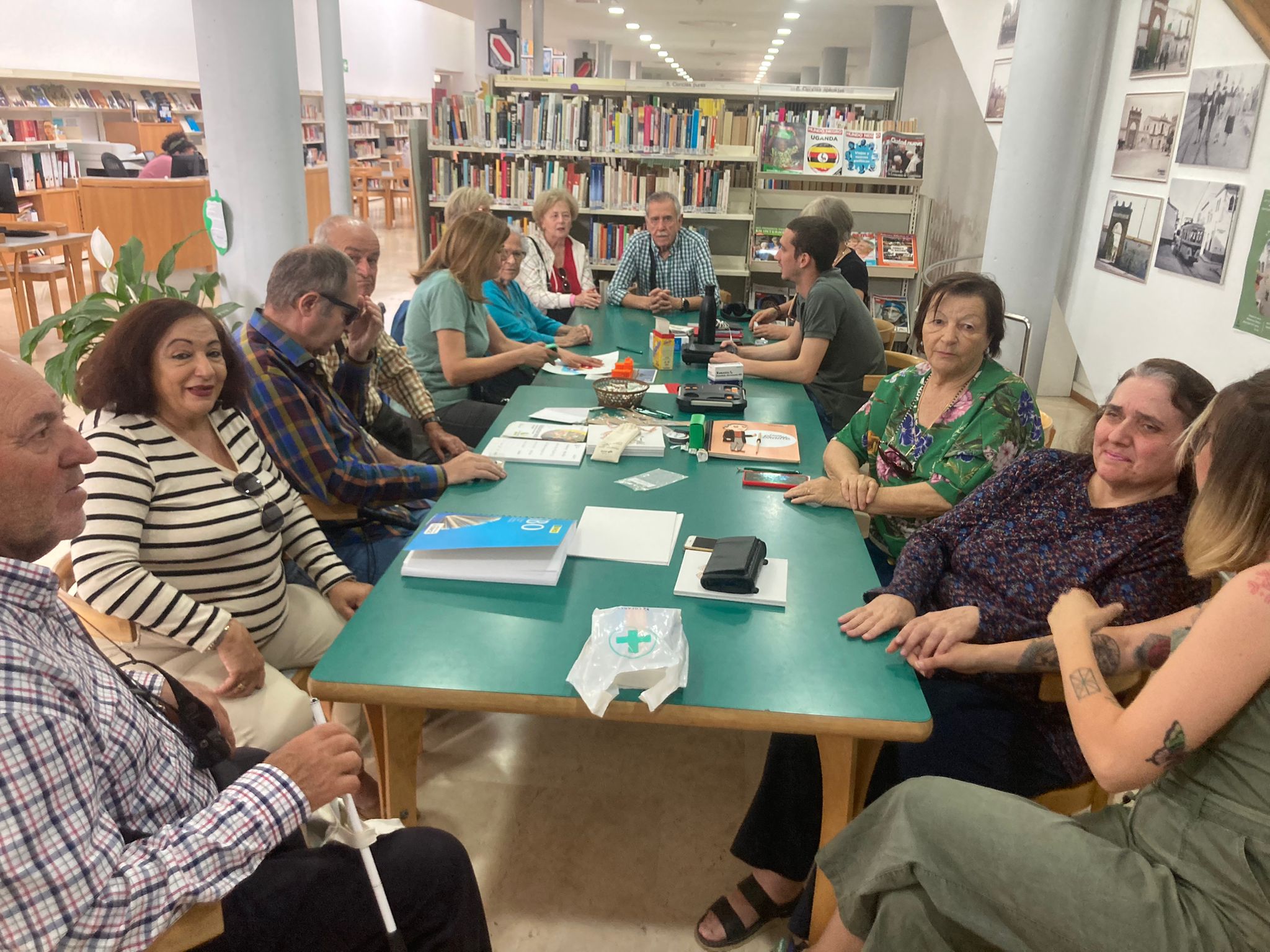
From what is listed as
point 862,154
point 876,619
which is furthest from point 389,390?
point 862,154

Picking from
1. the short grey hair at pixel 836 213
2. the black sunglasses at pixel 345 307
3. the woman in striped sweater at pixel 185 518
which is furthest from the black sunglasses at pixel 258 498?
the short grey hair at pixel 836 213

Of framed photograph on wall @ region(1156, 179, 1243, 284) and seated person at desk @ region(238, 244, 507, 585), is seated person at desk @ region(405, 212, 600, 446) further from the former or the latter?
framed photograph on wall @ region(1156, 179, 1243, 284)

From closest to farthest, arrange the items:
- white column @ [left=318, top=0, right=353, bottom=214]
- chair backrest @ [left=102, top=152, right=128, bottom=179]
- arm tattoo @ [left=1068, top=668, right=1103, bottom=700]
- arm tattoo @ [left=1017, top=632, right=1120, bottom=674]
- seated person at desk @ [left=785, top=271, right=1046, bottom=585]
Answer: arm tattoo @ [left=1068, top=668, right=1103, bottom=700] < arm tattoo @ [left=1017, top=632, right=1120, bottom=674] < seated person at desk @ [left=785, top=271, right=1046, bottom=585] < chair backrest @ [left=102, top=152, right=128, bottom=179] < white column @ [left=318, top=0, right=353, bottom=214]

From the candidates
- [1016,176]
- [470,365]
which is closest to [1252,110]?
[1016,176]

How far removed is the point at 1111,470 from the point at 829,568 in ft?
1.84

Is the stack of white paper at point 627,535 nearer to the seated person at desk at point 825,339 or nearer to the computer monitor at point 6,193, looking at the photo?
the seated person at desk at point 825,339

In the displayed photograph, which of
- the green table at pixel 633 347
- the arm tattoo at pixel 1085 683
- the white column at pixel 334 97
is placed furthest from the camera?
the white column at pixel 334 97

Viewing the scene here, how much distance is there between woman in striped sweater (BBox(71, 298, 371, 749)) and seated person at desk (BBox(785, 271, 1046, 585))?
Result: 4.04ft

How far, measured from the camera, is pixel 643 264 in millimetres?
4883

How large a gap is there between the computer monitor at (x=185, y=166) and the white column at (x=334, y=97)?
143 centimetres

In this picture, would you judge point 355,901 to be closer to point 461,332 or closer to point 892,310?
point 461,332

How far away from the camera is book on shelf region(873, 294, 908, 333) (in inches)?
239

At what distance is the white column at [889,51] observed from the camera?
10875 millimetres

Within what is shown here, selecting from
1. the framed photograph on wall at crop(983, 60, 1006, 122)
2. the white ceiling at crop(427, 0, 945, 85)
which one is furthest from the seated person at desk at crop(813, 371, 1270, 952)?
the white ceiling at crop(427, 0, 945, 85)
